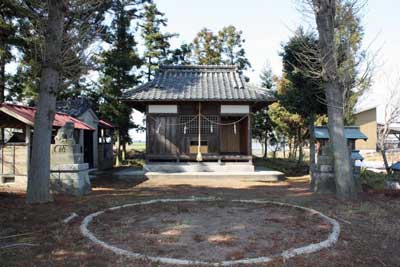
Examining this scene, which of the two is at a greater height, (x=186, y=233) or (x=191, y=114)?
(x=191, y=114)

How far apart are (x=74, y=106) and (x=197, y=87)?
7207mm

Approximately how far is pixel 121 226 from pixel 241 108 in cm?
996

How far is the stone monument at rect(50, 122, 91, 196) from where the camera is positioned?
29.5 feet

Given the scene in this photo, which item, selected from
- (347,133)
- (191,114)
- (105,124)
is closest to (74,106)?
(105,124)

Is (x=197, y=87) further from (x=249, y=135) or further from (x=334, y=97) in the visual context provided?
(x=334, y=97)

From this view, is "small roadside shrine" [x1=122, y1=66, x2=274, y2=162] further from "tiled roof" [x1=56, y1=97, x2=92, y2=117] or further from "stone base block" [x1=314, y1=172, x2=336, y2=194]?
"stone base block" [x1=314, y1=172, x2=336, y2=194]

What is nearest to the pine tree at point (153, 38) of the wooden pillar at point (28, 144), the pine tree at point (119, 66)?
the pine tree at point (119, 66)

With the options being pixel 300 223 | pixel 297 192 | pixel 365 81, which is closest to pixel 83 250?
pixel 300 223

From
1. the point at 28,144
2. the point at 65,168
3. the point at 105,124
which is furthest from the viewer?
the point at 105,124

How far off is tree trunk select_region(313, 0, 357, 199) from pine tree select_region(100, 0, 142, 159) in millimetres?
12361

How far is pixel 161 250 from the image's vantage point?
4.36 m

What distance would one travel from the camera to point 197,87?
15242 millimetres

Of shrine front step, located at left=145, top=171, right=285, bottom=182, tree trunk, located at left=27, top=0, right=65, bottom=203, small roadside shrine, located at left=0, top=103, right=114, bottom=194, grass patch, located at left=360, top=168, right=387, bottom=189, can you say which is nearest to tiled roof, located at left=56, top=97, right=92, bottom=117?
small roadside shrine, located at left=0, top=103, right=114, bottom=194

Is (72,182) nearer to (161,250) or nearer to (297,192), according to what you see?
(161,250)
